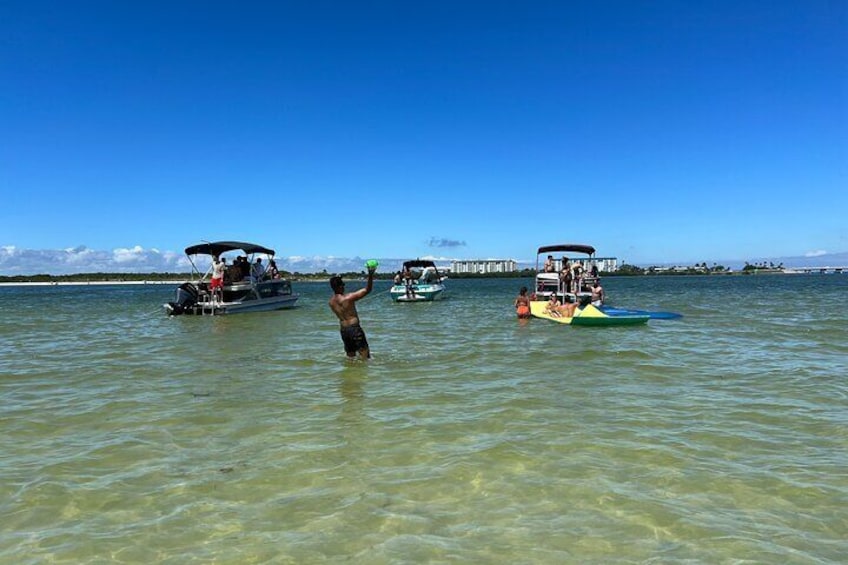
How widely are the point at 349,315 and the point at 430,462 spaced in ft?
22.5

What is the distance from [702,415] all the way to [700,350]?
8360 mm

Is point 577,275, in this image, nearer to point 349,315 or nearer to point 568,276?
point 568,276

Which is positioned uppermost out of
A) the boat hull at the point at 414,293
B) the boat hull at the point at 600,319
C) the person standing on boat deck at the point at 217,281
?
the person standing on boat deck at the point at 217,281

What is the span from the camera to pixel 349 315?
12.9 meters

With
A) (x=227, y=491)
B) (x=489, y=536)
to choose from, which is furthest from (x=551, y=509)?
(x=227, y=491)

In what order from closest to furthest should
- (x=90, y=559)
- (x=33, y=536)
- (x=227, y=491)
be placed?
1. (x=90, y=559)
2. (x=33, y=536)
3. (x=227, y=491)

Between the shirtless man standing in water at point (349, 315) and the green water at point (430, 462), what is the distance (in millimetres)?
615

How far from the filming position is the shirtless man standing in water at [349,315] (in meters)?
Result: 12.3

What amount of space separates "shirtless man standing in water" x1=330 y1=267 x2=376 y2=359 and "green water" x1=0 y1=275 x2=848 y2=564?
615mm

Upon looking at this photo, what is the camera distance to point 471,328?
23625mm

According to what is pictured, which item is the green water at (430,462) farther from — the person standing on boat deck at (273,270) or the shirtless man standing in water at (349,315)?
the person standing on boat deck at (273,270)

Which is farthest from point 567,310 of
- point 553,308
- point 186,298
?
point 186,298

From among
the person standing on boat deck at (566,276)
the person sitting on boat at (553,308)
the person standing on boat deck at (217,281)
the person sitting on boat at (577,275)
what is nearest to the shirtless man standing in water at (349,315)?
the person sitting on boat at (553,308)

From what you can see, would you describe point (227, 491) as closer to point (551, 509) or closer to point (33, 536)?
point (33, 536)
